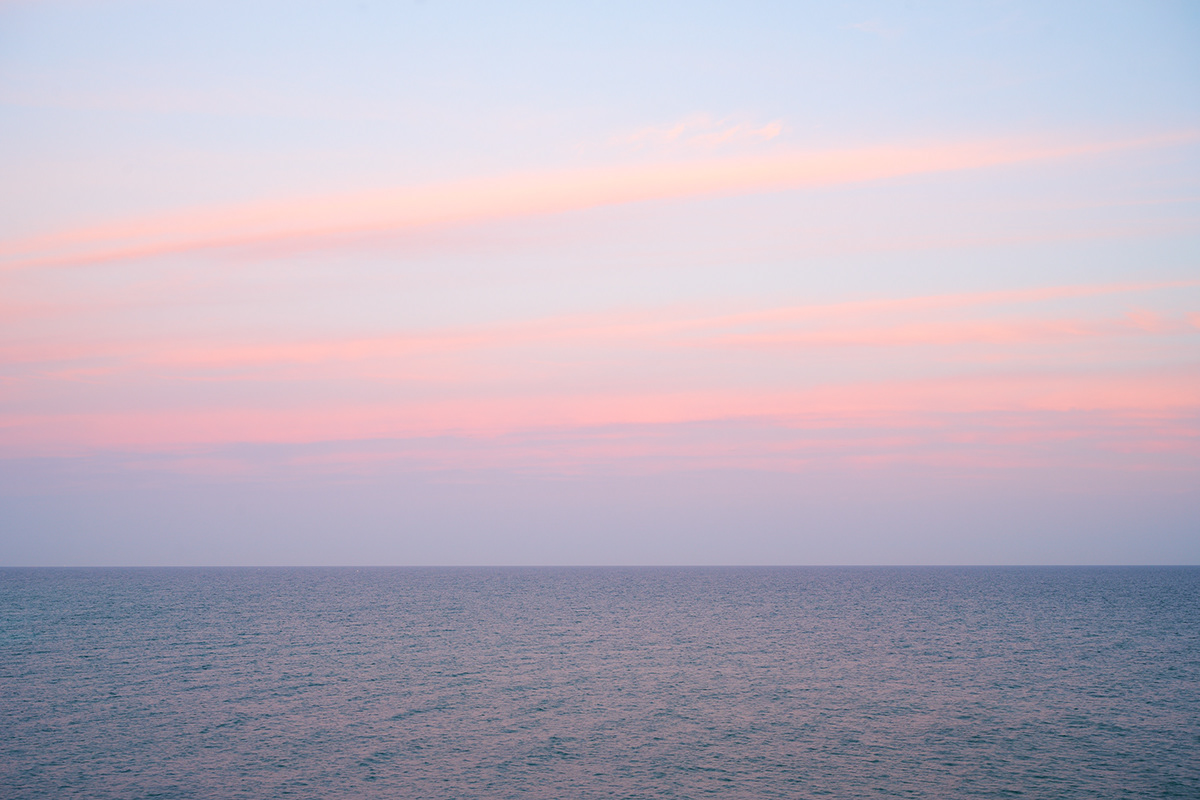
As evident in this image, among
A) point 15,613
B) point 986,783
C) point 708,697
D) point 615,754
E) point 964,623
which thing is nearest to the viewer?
point 986,783

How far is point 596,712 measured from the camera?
159 ft

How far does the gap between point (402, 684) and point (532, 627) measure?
1625 inches

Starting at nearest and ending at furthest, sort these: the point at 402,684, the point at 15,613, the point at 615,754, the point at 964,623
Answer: the point at 615,754 < the point at 402,684 < the point at 964,623 < the point at 15,613

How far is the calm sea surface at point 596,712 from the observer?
35.6m

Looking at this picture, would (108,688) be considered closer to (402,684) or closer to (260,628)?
(402,684)

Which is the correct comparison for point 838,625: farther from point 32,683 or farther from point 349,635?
point 32,683

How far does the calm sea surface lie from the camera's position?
117ft

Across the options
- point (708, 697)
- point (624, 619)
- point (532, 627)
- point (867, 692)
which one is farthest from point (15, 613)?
point (867, 692)

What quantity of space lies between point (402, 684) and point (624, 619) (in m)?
56.2

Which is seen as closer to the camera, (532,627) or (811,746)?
(811,746)

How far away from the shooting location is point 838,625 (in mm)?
102250

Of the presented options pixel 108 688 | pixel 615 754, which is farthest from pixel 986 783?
pixel 108 688

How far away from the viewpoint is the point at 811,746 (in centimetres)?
4100

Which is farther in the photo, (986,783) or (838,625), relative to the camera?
(838,625)
